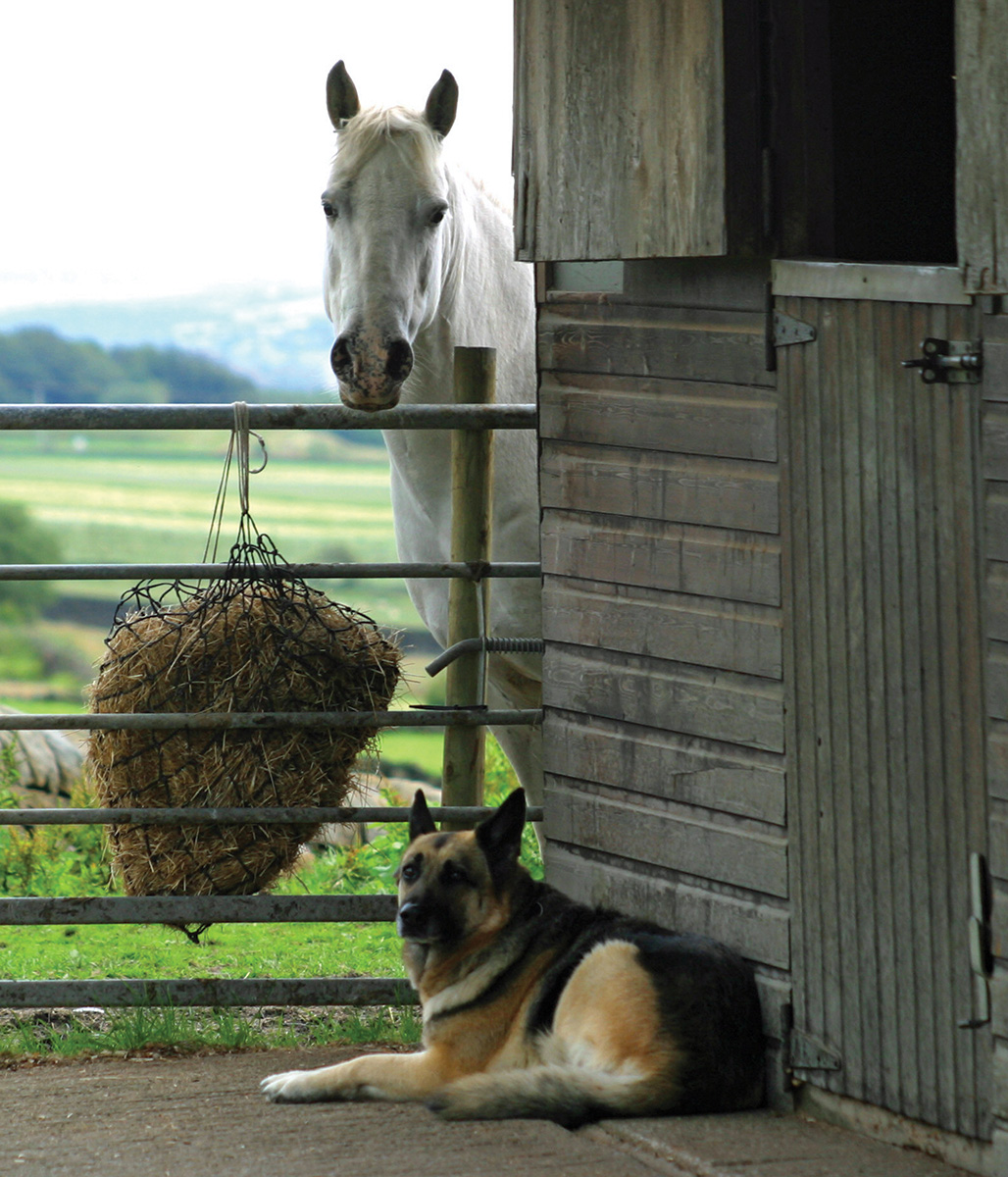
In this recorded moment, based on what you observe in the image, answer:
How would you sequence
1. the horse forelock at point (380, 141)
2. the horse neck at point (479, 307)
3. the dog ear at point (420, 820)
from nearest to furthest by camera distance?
the dog ear at point (420, 820), the horse forelock at point (380, 141), the horse neck at point (479, 307)

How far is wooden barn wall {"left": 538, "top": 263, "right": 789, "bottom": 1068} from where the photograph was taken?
3.15 metres

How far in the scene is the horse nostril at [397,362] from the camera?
3.80 m

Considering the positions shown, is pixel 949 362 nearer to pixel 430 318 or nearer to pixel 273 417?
pixel 273 417

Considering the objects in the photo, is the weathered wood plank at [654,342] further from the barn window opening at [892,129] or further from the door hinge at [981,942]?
the door hinge at [981,942]

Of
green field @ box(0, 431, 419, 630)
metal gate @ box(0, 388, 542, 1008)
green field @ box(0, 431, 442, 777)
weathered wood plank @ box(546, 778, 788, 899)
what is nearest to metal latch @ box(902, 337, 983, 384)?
weathered wood plank @ box(546, 778, 788, 899)

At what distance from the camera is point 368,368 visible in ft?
12.4

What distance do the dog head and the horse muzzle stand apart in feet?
3.98

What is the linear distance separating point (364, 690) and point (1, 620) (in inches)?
2554

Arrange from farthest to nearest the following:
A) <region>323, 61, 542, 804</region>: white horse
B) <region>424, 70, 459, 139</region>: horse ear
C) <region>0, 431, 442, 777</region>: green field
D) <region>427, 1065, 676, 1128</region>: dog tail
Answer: <region>0, 431, 442, 777</region>: green field, <region>424, 70, 459, 139</region>: horse ear, <region>323, 61, 542, 804</region>: white horse, <region>427, 1065, 676, 1128</region>: dog tail

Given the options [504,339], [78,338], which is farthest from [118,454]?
[504,339]

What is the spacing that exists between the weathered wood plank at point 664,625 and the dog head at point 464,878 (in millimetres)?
518

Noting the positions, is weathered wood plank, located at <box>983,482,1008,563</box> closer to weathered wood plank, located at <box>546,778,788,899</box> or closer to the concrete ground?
weathered wood plank, located at <box>546,778,788,899</box>

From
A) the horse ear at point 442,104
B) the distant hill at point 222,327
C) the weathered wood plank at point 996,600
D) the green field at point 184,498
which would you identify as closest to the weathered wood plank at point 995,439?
the weathered wood plank at point 996,600

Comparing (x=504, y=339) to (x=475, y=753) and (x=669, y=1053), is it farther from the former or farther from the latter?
(x=669, y=1053)
